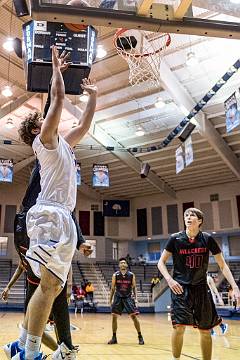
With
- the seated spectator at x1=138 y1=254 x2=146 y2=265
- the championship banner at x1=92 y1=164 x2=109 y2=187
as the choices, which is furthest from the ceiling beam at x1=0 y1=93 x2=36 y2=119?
the seated spectator at x1=138 y1=254 x2=146 y2=265

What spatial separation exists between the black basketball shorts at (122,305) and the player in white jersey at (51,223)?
6.21 m

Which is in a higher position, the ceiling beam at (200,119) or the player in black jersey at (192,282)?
Answer: the ceiling beam at (200,119)

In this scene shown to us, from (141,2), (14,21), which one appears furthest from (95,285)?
(141,2)

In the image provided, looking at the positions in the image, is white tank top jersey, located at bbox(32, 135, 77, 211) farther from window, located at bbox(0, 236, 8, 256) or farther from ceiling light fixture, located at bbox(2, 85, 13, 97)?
window, located at bbox(0, 236, 8, 256)

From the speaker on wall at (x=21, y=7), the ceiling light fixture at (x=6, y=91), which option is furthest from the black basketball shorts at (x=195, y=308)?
the ceiling light fixture at (x=6, y=91)

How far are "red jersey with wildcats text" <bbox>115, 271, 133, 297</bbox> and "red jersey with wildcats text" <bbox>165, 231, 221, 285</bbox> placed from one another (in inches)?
172

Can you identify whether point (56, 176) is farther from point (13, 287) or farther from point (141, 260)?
Result: point (141, 260)

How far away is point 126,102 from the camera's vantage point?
1742 centimetres

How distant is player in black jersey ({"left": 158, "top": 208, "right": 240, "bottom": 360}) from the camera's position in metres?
4.39

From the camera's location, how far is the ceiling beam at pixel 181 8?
3726 mm

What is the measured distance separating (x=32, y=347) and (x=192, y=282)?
2.68 m

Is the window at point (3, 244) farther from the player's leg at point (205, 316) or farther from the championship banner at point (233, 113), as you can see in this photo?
the player's leg at point (205, 316)

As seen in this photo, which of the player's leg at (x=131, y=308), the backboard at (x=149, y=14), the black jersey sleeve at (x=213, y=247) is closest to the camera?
the backboard at (x=149, y=14)

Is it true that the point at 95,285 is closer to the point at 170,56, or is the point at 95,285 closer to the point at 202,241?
the point at 170,56
